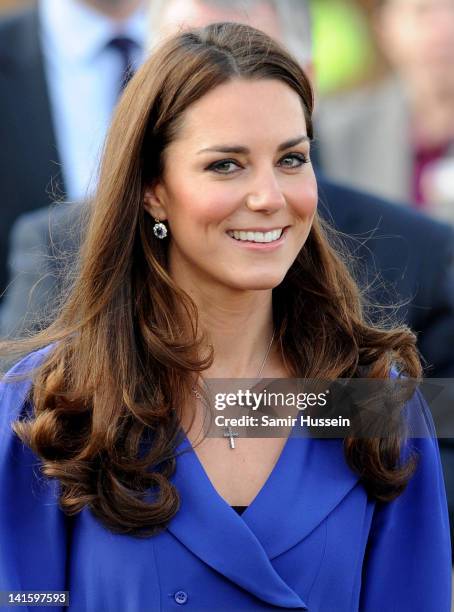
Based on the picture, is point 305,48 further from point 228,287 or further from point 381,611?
point 381,611

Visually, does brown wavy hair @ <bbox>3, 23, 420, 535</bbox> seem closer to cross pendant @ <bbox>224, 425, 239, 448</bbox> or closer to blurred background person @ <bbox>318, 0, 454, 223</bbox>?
cross pendant @ <bbox>224, 425, 239, 448</bbox>

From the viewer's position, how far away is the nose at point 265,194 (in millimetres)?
2955

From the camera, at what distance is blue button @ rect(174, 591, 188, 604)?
2.92 metres

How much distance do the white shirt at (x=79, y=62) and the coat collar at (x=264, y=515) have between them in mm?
2441

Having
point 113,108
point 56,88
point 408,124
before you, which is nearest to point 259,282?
point 113,108

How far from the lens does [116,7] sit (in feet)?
18.0

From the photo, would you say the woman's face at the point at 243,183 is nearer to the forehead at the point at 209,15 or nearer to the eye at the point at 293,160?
the eye at the point at 293,160

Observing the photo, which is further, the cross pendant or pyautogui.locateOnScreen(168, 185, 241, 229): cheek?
the cross pendant

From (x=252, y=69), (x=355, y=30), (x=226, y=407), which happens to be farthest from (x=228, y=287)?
(x=355, y=30)

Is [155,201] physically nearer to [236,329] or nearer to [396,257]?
[236,329]

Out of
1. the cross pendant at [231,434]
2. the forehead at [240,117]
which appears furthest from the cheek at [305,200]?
the cross pendant at [231,434]

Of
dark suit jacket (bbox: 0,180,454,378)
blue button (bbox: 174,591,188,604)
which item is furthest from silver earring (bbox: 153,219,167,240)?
dark suit jacket (bbox: 0,180,454,378)

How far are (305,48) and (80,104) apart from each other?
1053 millimetres

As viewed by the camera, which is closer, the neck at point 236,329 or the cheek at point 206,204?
the cheek at point 206,204
